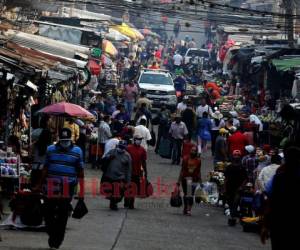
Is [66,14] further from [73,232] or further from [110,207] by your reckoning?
[73,232]

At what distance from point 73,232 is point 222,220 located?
4629mm

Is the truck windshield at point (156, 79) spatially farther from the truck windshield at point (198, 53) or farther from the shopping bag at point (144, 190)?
the shopping bag at point (144, 190)

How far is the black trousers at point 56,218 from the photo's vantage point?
50.9 feet

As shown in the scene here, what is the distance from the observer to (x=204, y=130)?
109 feet

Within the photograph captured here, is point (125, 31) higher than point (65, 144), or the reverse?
point (125, 31)

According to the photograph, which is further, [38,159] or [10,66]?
[10,66]

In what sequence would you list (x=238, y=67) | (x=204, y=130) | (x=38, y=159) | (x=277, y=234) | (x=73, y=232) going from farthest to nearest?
Result: (x=238, y=67) → (x=204, y=130) → (x=38, y=159) → (x=73, y=232) → (x=277, y=234)

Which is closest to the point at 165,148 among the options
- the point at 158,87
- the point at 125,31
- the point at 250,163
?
the point at 250,163

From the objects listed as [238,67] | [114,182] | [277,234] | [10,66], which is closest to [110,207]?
[114,182]

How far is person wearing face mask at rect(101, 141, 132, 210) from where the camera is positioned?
21500 mm

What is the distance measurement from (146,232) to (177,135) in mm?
12506

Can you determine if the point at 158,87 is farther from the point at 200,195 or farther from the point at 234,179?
the point at 234,179

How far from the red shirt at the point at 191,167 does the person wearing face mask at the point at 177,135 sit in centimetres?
818

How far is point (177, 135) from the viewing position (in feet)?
102
